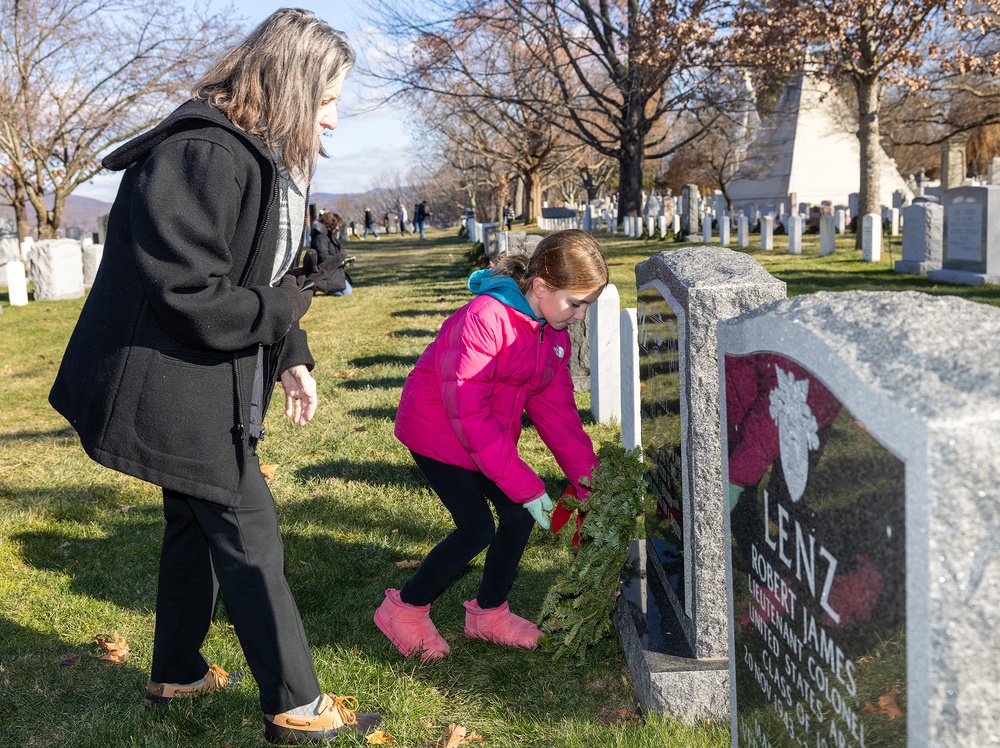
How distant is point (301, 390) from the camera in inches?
115

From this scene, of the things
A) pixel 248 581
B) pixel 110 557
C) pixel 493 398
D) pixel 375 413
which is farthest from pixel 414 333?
pixel 248 581

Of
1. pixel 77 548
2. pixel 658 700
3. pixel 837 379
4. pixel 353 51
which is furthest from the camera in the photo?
pixel 77 548

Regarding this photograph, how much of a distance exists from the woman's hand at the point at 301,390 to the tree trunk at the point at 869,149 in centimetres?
2183

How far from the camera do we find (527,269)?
345 cm

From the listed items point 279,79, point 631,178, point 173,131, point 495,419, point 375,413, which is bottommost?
point 375,413

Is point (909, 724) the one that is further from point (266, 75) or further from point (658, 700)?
point (266, 75)

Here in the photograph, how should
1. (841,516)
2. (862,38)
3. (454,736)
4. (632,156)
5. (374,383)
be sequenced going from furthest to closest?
(632,156)
(862,38)
(374,383)
(454,736)
(841,516)

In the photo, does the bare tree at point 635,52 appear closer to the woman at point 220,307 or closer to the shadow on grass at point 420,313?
the shadow on grass at point 420,313

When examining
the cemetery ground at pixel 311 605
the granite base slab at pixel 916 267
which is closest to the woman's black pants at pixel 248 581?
the cemetery ground at pixel 311 605

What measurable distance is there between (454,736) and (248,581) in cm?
93

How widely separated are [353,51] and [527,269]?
109cm

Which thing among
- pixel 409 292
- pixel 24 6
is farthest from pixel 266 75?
pixel 24 6

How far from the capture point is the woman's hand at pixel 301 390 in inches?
113

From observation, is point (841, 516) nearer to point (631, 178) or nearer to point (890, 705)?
point (890, 705)
